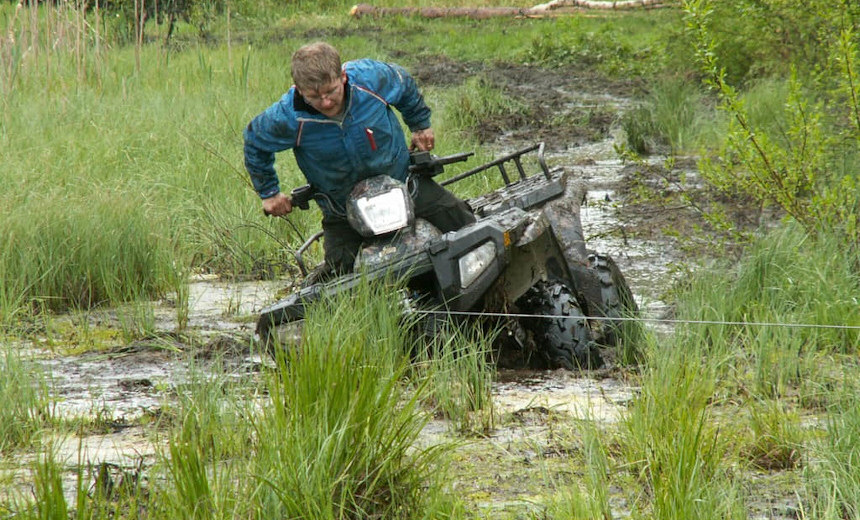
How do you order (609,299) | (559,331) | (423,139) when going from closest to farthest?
A: (559,331) < (423,139) < (609,299)

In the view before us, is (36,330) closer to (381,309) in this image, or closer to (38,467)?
(381,309)

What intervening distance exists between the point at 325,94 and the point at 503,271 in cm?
107

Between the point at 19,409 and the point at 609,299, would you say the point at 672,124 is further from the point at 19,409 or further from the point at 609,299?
the point at 19,409

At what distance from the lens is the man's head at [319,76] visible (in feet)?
15.9

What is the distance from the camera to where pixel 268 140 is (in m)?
5.20

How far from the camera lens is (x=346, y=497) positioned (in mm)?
3195

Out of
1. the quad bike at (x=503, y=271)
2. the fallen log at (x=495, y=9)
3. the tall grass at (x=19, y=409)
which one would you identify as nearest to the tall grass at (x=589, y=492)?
the quad bike at (x=503, y=271)

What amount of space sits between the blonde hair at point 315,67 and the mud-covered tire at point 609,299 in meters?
1.77

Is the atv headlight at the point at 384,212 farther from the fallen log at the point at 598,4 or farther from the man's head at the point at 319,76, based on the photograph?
the fallen log at the point at 598,4

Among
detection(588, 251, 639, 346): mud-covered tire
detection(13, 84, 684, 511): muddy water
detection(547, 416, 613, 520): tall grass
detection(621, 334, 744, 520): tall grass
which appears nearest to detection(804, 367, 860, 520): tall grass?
detection(621, 334, 744, 520): tall grass

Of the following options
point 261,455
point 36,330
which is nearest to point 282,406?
point 261,455

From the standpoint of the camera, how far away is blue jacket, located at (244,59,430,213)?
5.08 meters

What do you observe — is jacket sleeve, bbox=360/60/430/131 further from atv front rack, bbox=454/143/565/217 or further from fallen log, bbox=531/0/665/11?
fallen log, bbox=531/0/665/11

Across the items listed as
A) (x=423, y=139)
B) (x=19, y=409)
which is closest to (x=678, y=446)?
(x=19, y=409)
